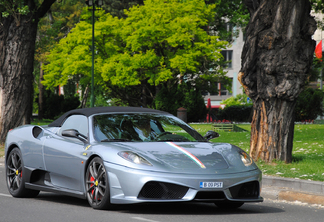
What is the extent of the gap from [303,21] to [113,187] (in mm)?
6425

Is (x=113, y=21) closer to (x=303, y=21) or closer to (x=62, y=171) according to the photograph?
(x=303, y=21)

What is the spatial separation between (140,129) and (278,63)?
449 centimetres

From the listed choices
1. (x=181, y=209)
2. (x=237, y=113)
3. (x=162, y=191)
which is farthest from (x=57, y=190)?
(x=237, y=113)

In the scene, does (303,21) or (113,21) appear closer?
(303,21)

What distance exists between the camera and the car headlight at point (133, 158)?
242 inches

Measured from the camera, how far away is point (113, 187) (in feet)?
20.2

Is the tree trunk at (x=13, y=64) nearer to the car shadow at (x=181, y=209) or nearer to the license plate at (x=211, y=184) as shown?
the car shadow at (x=181, y=209)

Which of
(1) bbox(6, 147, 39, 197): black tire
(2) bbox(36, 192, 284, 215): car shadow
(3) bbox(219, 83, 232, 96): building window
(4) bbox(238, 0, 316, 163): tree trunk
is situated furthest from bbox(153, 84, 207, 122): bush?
(2) bbox(36, 192, 284, 215): car shadow

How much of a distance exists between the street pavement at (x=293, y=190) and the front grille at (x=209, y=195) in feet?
6.78

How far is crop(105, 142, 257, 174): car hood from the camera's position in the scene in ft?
20.2

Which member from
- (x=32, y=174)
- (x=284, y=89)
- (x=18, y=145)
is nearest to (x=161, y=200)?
(x=32, y=174)

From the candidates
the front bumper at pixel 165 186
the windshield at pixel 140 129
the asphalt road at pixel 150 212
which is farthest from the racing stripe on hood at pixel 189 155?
the asphalt road at pixel 150 212

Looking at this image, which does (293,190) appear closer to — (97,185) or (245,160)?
(245,160)

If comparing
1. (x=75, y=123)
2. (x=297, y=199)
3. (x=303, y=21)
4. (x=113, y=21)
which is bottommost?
(x=297, y=199)
